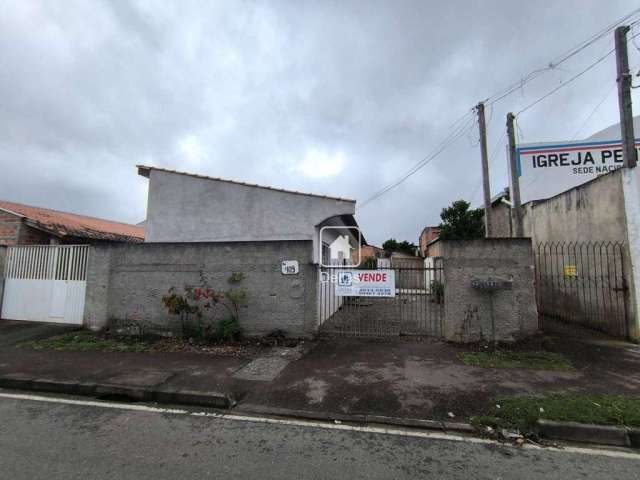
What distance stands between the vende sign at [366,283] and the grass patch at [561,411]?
137 inches

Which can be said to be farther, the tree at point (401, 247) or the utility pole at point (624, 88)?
the tree at point (401, 247)

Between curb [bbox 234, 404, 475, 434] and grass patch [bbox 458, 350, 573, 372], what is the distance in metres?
2.33

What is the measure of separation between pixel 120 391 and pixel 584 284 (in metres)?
10.6

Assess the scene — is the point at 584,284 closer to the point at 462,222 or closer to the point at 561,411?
the point at 561,411

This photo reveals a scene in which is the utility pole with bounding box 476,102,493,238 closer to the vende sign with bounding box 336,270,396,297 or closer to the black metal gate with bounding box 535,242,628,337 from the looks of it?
the black metal gate with bounding box 535,242,628,337

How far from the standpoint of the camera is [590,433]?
3535 millimetres

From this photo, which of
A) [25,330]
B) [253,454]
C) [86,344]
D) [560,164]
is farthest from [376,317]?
[25,330]

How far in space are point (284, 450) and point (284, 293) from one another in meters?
4.53

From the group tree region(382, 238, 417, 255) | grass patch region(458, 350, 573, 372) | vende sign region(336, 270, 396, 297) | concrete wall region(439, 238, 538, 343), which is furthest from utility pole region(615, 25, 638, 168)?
tree region(382, 238, 417, 255)

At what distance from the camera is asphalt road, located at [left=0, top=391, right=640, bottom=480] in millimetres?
2908

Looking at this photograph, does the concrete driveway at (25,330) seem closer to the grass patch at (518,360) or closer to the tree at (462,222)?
the grass patch at (518,360)

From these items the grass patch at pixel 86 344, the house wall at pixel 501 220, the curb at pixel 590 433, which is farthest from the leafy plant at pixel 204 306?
the house wall at pixel 501 220

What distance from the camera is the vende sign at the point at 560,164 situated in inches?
461

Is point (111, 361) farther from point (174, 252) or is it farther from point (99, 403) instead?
point (174, 252)
